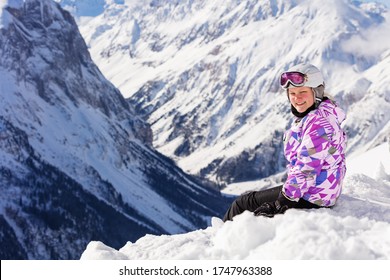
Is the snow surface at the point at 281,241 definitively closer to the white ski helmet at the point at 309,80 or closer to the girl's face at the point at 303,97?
the girl's face at the point at 303,97

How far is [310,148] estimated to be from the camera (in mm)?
13242

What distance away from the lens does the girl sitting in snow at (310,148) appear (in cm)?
1333

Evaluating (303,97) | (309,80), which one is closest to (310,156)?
(303,97)

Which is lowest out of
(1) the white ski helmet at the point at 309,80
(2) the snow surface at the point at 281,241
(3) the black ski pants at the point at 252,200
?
(3) the black ski pants at the point at 252,200

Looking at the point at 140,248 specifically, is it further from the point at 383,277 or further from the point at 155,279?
the point at 383,277

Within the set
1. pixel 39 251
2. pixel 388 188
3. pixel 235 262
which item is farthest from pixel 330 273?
pixel 39 251

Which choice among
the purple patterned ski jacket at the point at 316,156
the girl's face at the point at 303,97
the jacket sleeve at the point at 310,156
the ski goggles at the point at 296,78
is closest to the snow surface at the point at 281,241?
the purple patterned ski jacket at the point at 316,156

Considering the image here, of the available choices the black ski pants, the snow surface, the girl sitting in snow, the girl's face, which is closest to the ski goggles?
the girl sitting in snow

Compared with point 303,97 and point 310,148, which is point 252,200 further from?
point 303,97

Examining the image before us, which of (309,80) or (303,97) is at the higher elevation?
(309,80)

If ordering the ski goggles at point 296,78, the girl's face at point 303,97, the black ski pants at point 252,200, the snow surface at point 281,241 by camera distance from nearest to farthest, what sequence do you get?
the snow surface at point 281,241, the ski goggles at point 296,78, the girl's face at point 303,97, the black ski pants at point 252,200

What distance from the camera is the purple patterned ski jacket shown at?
43.6 feet

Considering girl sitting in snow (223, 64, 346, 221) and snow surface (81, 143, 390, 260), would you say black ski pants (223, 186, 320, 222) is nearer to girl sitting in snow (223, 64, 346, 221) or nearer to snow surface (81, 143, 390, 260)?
girl sitting in snow (223, 64, 346, 221)

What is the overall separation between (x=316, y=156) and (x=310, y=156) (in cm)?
13
